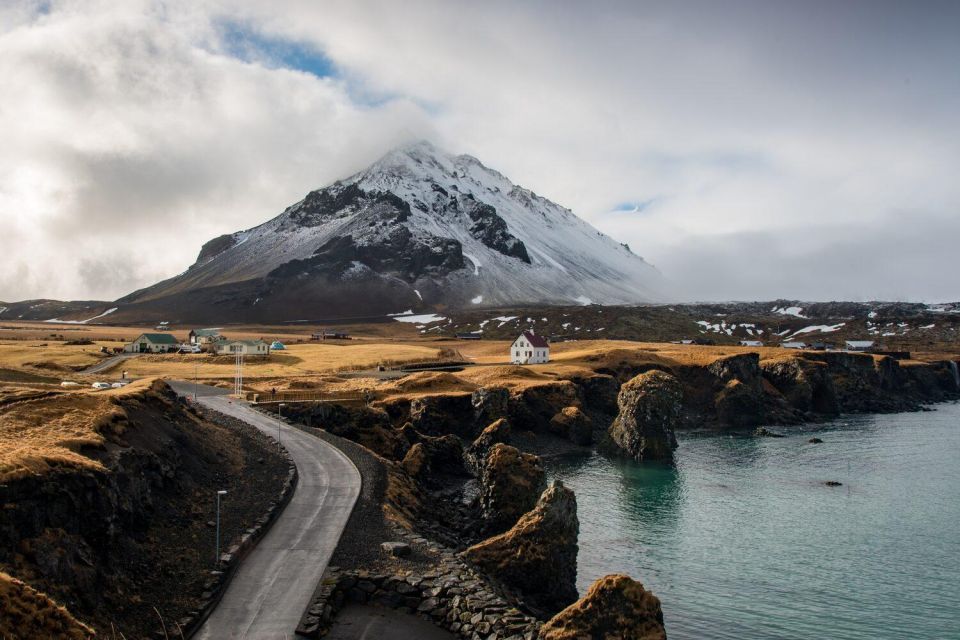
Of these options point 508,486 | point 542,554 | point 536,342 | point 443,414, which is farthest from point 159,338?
point 542,554

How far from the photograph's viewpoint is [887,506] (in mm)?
49031

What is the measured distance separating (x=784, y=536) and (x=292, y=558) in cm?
3186

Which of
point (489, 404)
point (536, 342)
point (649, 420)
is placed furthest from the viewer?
point (536, 342)

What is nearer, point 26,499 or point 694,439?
point 26,499

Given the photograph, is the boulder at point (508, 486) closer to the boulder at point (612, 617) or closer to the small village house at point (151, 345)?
the boulder at point (612, 617)

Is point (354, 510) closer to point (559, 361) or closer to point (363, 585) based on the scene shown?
point (363, 585)

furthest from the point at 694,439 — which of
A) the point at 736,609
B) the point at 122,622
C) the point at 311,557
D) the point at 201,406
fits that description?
the point at 122,622

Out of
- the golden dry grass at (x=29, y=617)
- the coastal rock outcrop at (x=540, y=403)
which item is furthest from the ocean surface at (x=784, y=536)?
the golden dry grass at (x=29, y=617)

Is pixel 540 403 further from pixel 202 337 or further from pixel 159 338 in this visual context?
pixel 202 337

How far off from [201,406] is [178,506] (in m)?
31.2

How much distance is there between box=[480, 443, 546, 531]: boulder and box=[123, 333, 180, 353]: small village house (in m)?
101

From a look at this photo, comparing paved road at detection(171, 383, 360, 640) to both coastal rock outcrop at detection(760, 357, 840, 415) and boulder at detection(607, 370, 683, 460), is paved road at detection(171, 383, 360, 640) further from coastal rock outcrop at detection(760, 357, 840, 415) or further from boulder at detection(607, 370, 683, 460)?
coastal rock outcrop at detection(760, 357, 840, 415)

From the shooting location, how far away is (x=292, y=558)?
89.5ft

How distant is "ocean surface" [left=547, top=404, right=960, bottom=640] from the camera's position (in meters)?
30.5
